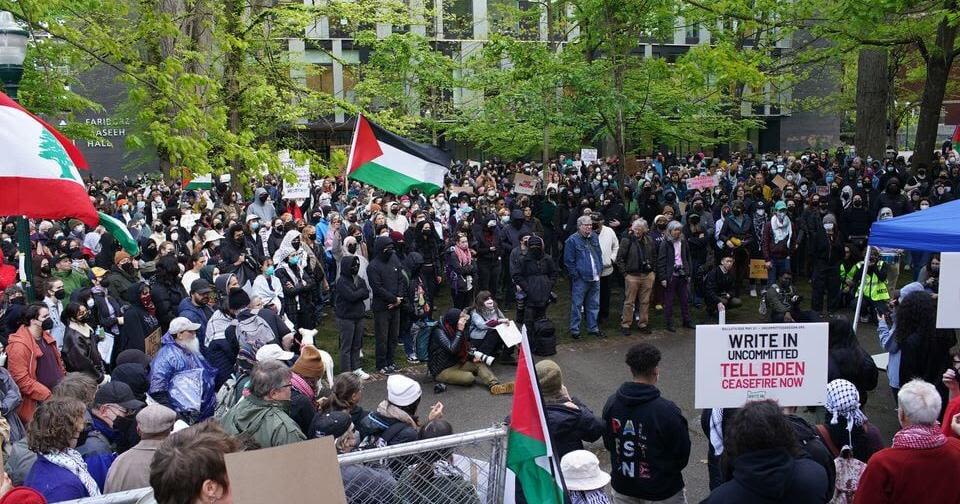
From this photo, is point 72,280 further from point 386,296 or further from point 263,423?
point 263,423

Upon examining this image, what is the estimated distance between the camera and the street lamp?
7.38 metres

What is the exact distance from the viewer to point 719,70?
570 inches

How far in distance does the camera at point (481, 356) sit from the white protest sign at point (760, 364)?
5.02 meters

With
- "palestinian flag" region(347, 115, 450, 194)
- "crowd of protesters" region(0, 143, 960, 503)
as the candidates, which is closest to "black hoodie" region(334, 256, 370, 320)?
"crowd of protesters" region(0, 143, 960, 503)

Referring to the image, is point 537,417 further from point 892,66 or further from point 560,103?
point 892,66

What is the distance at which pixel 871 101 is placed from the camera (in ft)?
76.0

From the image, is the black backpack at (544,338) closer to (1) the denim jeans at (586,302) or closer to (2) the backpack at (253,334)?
(1) the denim jeans at (586,302)

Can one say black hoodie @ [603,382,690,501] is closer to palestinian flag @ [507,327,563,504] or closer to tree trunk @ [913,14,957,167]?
palestinian flag @ [507,327,563,504]

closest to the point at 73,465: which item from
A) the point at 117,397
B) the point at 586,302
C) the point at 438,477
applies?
the point at 117,397

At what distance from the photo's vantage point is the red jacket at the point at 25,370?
7.23 meters

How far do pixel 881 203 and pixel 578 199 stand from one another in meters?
5.62

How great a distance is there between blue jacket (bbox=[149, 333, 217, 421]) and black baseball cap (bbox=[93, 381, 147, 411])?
106cm

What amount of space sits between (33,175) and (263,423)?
126 inches

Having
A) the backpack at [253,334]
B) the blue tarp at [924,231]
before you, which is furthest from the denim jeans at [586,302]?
the backpack at [253,334]
